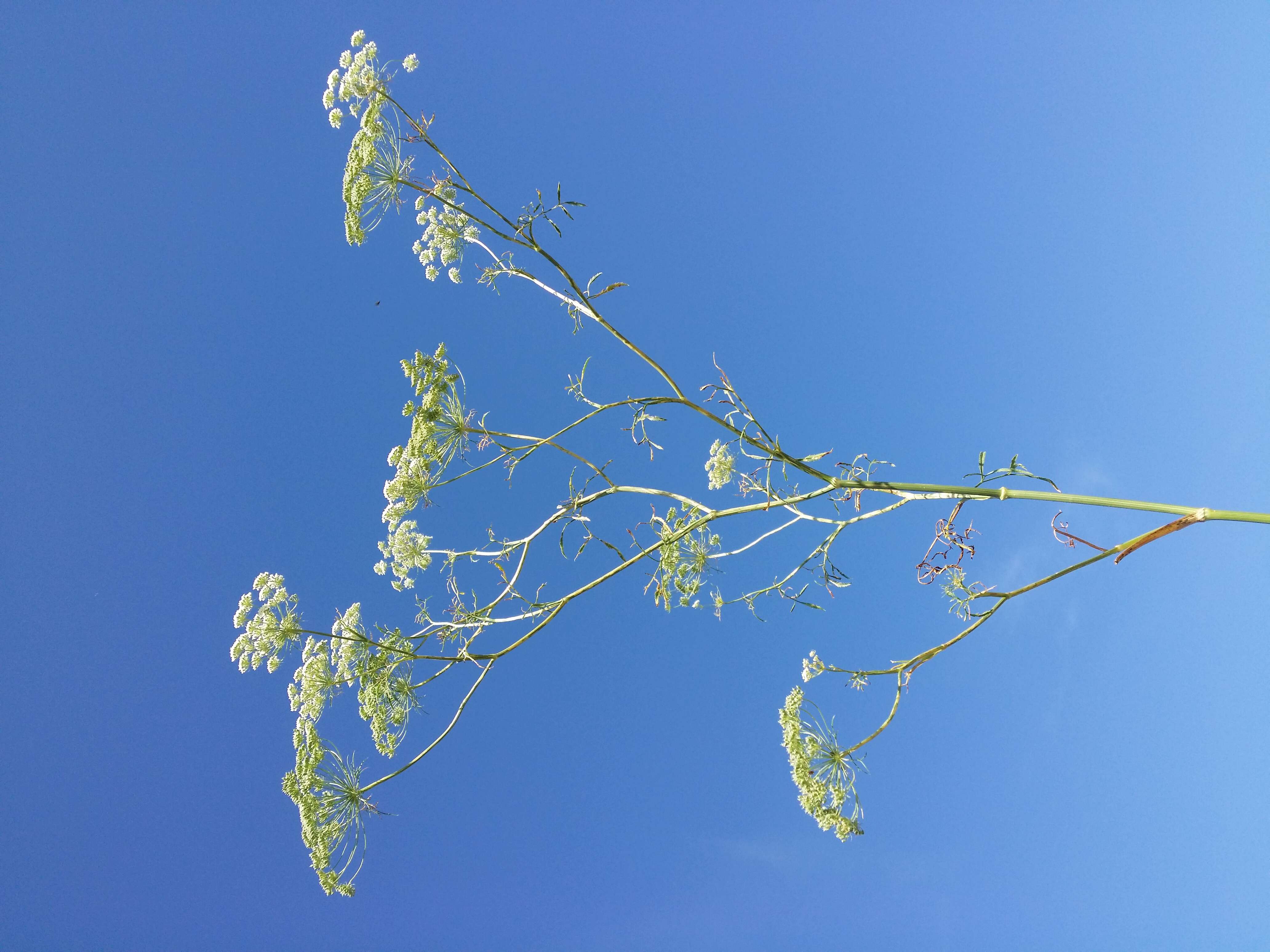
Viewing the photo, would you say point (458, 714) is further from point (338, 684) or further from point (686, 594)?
point (686, 594)

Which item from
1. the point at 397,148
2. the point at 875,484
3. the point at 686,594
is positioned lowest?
the point at 875,484

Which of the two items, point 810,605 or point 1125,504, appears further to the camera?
point 810,605

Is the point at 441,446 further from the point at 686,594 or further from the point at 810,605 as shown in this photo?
the point at 810,605

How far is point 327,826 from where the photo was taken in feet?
18.4

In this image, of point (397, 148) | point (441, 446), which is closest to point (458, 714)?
point (441, 446)

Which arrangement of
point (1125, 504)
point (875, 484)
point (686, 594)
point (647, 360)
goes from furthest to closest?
point (686, 594) → point (647, 360) → point (875, 484) → point (1125, 504)

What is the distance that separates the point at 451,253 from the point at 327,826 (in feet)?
14.5

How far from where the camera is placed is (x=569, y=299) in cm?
502

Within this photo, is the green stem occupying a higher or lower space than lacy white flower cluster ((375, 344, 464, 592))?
lower

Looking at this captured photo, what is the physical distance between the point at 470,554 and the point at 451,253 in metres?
2.40

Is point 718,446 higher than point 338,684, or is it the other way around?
point 718,446

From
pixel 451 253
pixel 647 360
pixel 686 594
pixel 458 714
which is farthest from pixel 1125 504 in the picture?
pixel 451 253

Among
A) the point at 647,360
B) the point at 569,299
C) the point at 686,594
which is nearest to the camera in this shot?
the point at 647,360

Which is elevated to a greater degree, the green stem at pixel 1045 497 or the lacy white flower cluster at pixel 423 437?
the lacy white flower cluster at pixel 423 437
